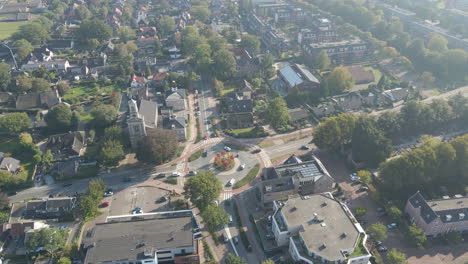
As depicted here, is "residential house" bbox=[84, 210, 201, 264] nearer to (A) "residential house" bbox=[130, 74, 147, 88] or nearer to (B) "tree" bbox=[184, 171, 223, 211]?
(B) "tree" bbox=[184, 171, 223, 211]

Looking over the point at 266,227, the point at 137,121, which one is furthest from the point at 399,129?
the point at 137,121

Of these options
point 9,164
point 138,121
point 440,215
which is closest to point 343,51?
point 440,215

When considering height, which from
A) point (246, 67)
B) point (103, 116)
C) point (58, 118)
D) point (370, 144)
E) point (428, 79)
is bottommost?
point (370, 144)

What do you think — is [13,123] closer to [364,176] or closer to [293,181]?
[293,181]

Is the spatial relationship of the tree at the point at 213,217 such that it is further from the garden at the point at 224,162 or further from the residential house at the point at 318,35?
the residential house at the point at 318,35

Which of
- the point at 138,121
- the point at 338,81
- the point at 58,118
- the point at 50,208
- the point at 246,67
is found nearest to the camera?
the point at 50,208
